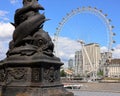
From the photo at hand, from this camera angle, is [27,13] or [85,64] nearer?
[27,13]

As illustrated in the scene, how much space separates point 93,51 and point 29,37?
87.9m

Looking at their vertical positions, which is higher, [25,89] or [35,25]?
[35,25]

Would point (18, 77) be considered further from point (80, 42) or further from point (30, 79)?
point (80, 42)

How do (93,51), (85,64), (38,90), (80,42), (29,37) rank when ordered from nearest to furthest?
1. (38,90)
2. (29,37)
3. (80,42)
4. (85,64)
5. (93,51)

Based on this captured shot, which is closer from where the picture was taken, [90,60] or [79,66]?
[90,60]

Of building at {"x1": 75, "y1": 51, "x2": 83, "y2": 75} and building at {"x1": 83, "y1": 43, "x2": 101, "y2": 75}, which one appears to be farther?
building at {"x1": 75, "y1": 51, "x2": 83, "y2": 75}

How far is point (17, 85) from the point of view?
33.4 feet

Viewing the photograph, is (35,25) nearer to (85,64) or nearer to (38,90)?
(38,90)

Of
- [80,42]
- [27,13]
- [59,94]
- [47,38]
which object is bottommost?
[59,94]

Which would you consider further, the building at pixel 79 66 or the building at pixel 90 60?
the building at pixel 79 66

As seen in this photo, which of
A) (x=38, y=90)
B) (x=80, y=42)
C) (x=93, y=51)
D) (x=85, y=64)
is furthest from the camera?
(x=93, y=51)

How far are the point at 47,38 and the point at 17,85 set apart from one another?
1841 millimetres

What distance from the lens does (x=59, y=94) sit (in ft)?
33.9

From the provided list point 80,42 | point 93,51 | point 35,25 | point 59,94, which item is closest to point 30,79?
point 59,94
